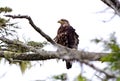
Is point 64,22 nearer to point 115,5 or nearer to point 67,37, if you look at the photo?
point 67,37

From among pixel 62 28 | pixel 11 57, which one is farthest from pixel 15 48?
pixel 62 28

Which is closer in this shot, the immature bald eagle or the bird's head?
the immature bald eagle

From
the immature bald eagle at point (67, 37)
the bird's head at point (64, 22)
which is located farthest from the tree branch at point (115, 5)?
the bird's head at point (64, 22)

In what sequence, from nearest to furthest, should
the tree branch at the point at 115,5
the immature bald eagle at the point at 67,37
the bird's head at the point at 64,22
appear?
the tree branch at the point at 115,5 < the immature bald eagle at the point at 67,37 < the bird's head at the point at 64,22

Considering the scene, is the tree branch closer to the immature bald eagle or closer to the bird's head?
the immature bald eagle

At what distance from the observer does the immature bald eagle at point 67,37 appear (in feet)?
17.5

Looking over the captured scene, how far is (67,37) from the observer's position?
5.49 meters

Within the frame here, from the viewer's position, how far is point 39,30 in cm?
317

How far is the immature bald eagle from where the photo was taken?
5327 mm

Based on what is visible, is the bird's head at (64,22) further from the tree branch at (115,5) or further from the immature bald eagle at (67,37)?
the tree branch at (115,5)

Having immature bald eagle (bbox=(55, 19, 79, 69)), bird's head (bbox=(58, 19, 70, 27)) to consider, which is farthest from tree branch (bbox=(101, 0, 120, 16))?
bird's head (bbox=(58, 19, 70, 27))

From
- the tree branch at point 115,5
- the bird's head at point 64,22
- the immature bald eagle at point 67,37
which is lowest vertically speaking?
the immature bald eagle at point 67,37

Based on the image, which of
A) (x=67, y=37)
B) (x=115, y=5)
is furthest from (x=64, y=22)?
(x=115, y=5)

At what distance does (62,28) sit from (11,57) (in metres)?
1.68
